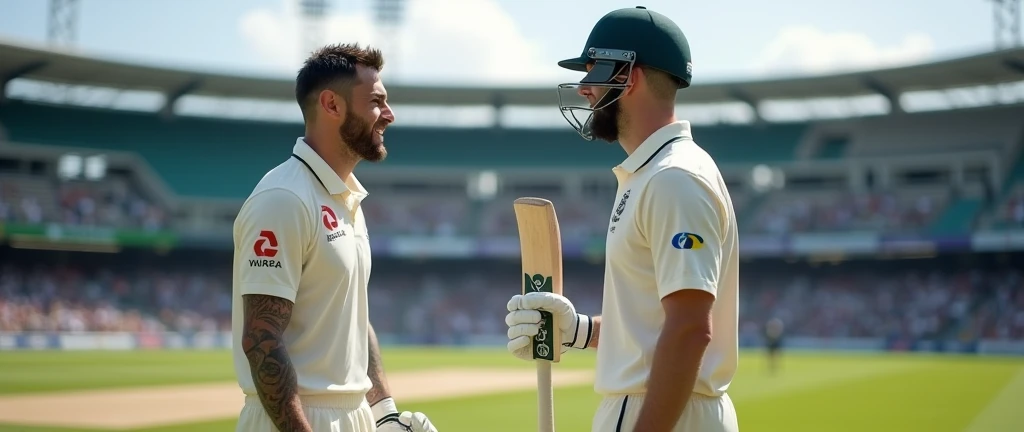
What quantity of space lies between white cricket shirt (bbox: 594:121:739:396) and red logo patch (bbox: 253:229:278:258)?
54.1 inches

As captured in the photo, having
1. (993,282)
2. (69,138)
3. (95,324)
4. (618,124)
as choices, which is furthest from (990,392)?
(69,138)

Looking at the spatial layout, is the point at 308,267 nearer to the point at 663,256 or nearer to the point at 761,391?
the point at 663,256

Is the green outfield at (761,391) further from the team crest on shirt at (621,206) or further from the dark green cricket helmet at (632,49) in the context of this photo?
the dark green cricket helmet at (632,49)

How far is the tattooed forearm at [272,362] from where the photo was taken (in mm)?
3965

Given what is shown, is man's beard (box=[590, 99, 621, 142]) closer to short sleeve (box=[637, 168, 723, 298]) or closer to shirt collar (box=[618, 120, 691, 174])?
shirt collar (box=[618, 120, 691, 174])

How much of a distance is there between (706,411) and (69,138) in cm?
5051

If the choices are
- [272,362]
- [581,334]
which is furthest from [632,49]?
[272,362]

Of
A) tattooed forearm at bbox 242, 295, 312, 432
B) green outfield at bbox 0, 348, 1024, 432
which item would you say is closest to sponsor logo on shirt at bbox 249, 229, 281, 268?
tattooed forearm at bbox 242, 295, 312, 432

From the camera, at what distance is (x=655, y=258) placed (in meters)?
3.46

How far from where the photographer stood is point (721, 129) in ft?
181

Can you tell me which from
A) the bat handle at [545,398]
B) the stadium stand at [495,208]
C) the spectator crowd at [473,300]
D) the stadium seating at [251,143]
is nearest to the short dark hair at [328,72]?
the bat handle at [545,398]

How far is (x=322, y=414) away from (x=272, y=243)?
808mm

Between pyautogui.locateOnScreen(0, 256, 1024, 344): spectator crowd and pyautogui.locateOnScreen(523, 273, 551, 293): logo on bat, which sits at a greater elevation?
pyautogui.locateOnScreen(0, 256, 1024, 344): spectator crowd

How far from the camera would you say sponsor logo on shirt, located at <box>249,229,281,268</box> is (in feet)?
13.2
